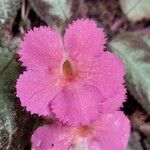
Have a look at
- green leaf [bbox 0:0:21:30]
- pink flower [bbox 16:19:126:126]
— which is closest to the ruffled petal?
pink flower [bbox 16:19:126:126]

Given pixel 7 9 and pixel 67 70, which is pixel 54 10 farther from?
pixel 67 70

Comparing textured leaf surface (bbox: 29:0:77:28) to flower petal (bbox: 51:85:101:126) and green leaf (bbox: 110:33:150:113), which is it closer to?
green leaf (bbox: 110:33:150:113)

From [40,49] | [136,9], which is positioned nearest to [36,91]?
[40,49]

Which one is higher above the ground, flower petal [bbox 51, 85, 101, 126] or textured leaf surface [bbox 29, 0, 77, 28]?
textured leaf surface [bbox 29, 0, 77, 28]

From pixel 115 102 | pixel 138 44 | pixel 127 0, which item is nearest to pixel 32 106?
pixel 115 102

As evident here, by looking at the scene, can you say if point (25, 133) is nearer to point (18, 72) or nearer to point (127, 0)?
point (18, 72)

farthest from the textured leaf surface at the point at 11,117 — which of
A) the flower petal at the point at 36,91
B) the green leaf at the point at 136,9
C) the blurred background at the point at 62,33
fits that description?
the green leaf at the point at 136,9
